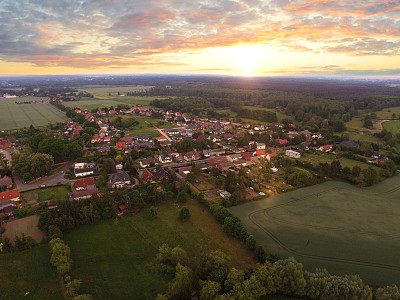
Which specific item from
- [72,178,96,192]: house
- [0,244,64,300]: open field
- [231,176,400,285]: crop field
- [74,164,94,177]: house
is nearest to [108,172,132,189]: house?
[72,178,96,192]: house

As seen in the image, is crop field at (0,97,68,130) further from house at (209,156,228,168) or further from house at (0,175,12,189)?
house at (209,156,228,168)

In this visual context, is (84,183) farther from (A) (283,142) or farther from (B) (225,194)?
(A) (283,142)

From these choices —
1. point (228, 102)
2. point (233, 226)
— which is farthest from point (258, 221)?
point (228, 102)

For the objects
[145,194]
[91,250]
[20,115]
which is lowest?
[91,250]

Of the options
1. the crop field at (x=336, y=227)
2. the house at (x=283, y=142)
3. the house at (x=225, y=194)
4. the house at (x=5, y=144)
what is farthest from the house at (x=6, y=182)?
the house at (x=283, y=142)

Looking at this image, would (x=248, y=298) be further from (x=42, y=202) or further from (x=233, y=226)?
(x=42, y=202)

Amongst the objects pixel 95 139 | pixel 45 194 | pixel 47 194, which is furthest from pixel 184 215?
pixel 95 139

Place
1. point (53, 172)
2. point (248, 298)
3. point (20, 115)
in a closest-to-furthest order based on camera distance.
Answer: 1. point (248, 298)
2. point (53, 172)
3. point (20, 115)
